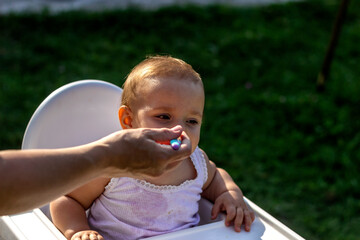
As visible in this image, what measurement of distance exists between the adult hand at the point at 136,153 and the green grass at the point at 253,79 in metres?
1.54

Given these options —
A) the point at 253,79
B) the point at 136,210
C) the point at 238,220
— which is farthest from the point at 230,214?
the point at 253,79

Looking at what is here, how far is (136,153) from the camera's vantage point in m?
1.00

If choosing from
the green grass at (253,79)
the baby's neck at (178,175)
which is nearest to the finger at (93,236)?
the baby's neck at (178,175)

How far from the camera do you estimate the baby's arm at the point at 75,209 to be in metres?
1.38

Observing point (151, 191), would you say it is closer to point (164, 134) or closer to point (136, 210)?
Result: point (136, 210)

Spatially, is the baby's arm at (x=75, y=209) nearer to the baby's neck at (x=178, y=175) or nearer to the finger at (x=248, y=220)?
the baby's neck at (x=178, y=175)

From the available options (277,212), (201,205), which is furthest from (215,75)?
(201,205)

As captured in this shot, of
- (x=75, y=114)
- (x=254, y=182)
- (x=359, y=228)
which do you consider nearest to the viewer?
(x=75, y=114)

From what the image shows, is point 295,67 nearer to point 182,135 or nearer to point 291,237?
point 291,237

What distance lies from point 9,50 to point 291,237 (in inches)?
121

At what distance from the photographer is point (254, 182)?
2730mm

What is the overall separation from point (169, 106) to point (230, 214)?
376mm

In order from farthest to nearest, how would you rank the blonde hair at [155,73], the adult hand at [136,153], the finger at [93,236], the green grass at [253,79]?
the green grass at [253,79] → the blonde hair at [155,73] → the finger at [93,236] → the adult hand at [136,153]

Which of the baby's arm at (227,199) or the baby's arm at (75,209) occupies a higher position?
the baby's arm at (75,209)
